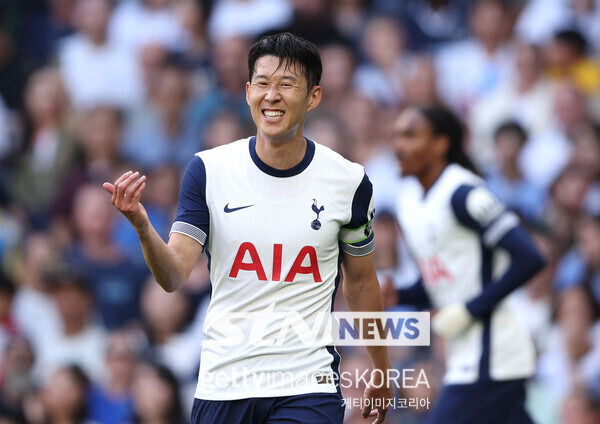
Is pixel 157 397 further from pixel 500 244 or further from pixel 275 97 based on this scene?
pixel 275 97

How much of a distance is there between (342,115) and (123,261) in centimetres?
259

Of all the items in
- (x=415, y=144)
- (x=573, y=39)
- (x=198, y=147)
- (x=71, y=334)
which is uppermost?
(x=573, y=39)

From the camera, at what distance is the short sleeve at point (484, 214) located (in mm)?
6293

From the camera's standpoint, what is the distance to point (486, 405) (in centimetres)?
632

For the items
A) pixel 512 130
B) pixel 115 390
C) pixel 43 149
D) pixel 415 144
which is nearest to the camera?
pixel 415 144

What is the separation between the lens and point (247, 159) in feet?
15.4

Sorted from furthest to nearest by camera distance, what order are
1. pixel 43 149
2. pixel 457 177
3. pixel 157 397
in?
pixel 43 149 → pixel 157 397 → pixel 457 177

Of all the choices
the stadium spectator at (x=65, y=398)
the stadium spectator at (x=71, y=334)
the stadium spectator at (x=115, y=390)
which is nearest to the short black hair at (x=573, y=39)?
the stadium spectator at (x=115, y=390)

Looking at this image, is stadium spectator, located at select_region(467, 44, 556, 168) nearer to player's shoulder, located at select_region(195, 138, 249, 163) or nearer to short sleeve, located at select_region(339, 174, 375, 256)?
short sleeve, located at select_region(339, 174, 375, 256)

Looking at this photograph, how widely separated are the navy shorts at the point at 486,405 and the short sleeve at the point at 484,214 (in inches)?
35.9

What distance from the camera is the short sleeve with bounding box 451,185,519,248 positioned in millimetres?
6293

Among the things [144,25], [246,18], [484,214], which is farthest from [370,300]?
[144,25]

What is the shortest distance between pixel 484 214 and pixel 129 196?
2928 mm

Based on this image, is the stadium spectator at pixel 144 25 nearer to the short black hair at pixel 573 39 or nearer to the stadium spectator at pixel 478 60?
the stadium spectator at pixel 478 60
